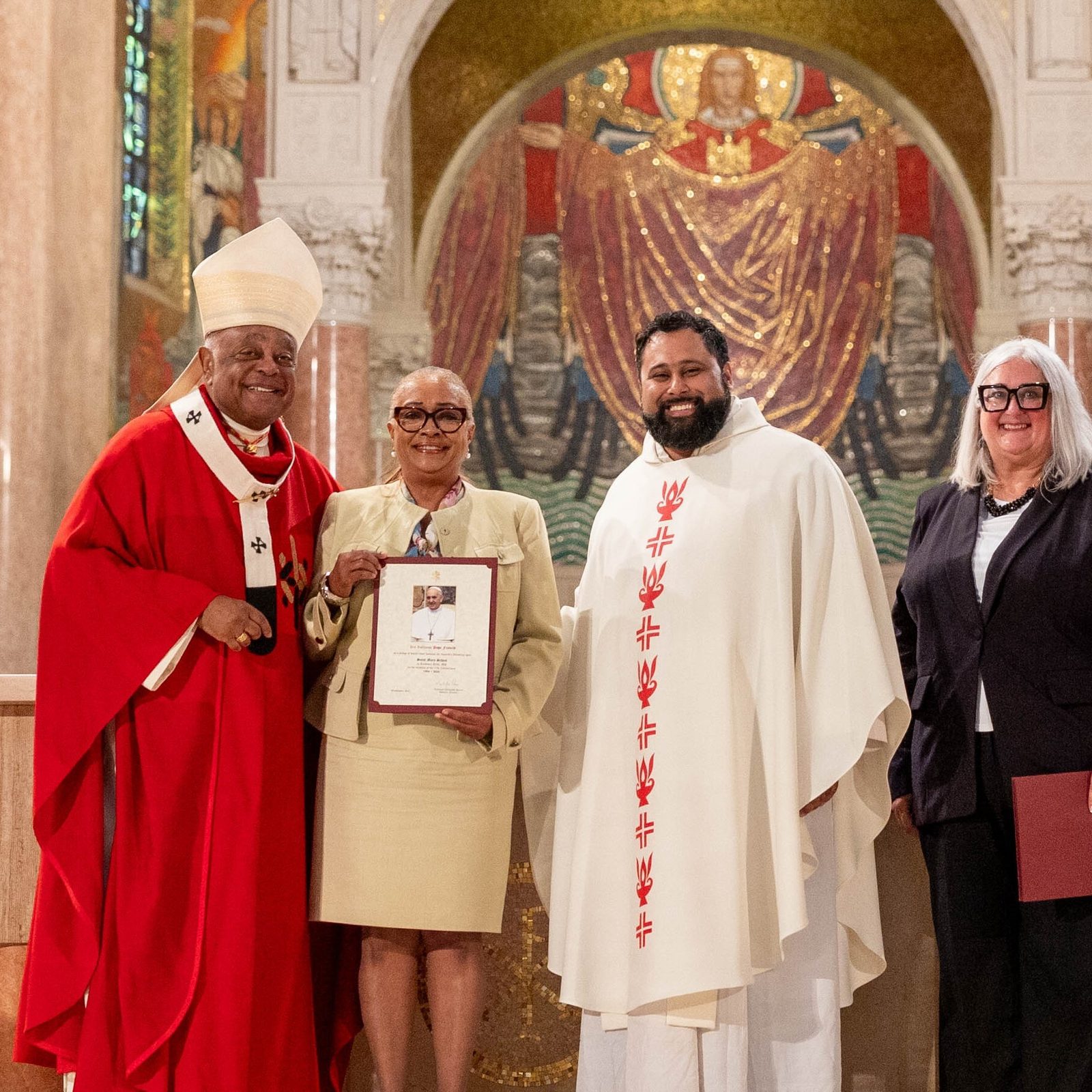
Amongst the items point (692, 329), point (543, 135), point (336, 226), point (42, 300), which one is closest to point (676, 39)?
point (543, 135)

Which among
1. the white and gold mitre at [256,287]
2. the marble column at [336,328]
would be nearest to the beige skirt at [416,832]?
the white and gold mitre at [256,287]

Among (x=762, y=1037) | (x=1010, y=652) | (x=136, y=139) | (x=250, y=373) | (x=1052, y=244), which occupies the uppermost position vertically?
(x=136, y=139)

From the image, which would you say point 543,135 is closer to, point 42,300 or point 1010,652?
point 42,300

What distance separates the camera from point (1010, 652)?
3.02 m

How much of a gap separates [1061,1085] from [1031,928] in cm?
32

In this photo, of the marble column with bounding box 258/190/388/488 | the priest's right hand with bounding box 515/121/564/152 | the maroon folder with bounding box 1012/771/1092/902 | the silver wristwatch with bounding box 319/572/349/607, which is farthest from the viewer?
the priest's right hand with bounding box 515/121/564/152

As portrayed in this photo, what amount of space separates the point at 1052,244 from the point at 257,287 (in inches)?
268

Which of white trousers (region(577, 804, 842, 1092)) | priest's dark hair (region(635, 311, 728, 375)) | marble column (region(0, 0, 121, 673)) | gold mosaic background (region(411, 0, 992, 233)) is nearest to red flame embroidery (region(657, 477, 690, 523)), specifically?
priest's dark hair (region(635, 311, 728, 375))

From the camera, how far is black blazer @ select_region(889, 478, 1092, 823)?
117 inches

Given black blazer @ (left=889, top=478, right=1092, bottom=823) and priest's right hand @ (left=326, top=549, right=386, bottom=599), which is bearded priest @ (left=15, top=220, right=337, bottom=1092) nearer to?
priest's right hand @ (left=326, top=549, right=386, bottom=599)

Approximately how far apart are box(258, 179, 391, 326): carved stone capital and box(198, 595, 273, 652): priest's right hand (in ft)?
19.1

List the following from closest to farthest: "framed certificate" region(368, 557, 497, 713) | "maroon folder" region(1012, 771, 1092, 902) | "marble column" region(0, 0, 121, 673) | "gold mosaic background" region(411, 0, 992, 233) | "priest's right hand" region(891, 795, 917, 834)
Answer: "maroon folder" region(1012, 771, 1092, 902) < "framed certificate" region(368, 557, 497, 713) < "priest's right hand" region(891, 795, 917, 834) < "marble column" region(0, 0, 121, 673) < "gold mosaic background" region(411, 0, 992, 233)

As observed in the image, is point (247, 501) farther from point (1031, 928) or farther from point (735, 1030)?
point (1031, 928)

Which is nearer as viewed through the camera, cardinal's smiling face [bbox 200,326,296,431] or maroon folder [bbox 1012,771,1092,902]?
maroon folder [bbox 1012,771,1092,902]
